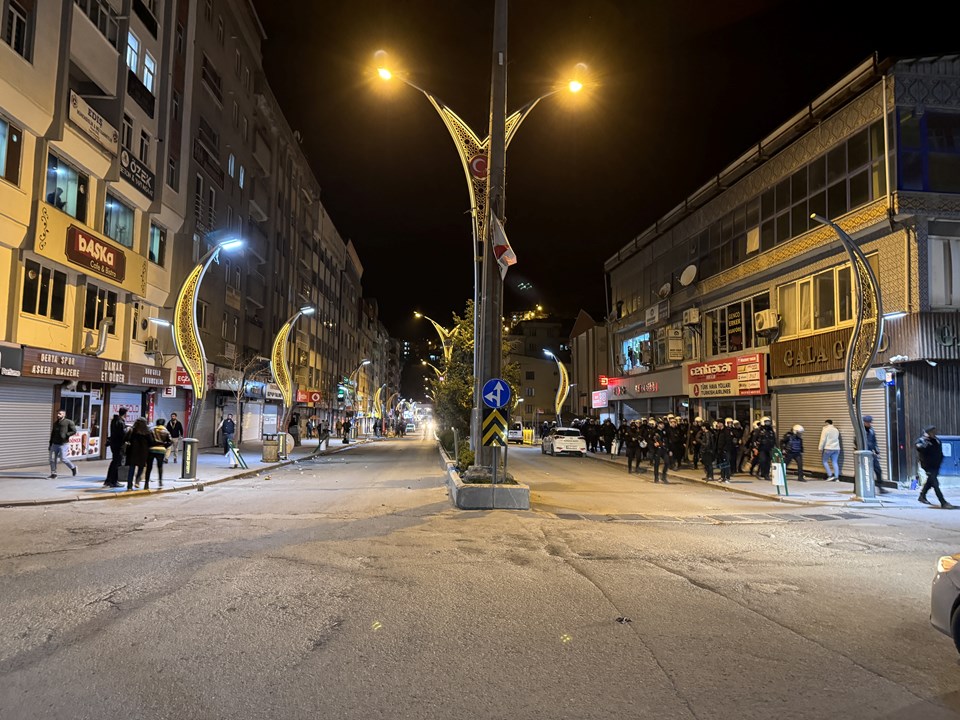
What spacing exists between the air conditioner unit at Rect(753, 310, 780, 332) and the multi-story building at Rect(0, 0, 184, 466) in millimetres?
22388

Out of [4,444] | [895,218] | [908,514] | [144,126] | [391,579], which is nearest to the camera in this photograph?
[391,579]

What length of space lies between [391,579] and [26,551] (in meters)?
4.86

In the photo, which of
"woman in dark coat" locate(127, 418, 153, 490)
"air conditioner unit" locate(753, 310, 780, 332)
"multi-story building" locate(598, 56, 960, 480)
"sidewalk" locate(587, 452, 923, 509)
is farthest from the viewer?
"air conditioner unit" locate(753, 310, 780, 332)

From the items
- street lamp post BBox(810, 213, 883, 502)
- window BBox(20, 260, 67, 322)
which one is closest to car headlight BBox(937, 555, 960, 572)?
street lamp post BBox(810, 213, 883, 502)

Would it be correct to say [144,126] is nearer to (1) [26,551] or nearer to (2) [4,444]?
(2) [4,444]

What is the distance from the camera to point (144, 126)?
25797mm

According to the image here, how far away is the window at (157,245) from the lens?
1077 inches

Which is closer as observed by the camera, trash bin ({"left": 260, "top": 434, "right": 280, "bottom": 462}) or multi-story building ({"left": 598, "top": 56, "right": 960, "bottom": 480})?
multi-story building ({"left": 598, "top": 56, "right": 960, "bottom": 480})

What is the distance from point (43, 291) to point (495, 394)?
14.9 metres

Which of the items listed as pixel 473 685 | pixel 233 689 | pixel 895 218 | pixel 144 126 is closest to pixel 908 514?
pixel 895 218

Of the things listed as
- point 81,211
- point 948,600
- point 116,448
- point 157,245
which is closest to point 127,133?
point 81,211

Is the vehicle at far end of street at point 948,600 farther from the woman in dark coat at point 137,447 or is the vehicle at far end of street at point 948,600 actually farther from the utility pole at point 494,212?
the woman in dark coat at point 137,447

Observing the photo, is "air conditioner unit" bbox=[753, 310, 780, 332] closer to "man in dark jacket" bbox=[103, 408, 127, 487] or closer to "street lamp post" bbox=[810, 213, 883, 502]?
"street lamp post" bbox=[810, 213, 883, 502]

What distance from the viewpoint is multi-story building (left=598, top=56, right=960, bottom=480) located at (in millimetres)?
17516
